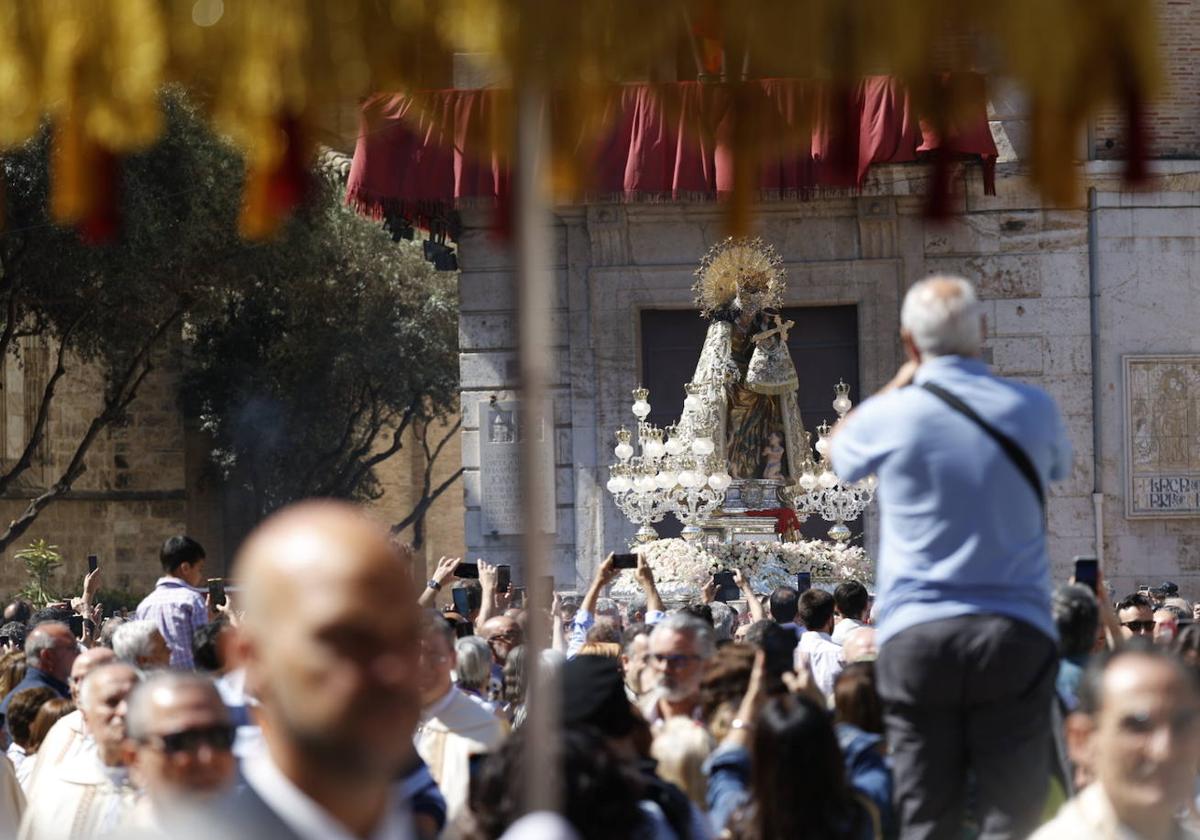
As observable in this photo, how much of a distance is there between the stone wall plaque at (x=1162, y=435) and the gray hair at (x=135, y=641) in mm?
15297

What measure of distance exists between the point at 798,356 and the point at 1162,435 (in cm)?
394

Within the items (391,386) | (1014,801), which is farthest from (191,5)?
(391,386)

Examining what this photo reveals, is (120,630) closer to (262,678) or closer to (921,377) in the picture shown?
(921,377)

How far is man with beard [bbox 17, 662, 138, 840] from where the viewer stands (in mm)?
5445

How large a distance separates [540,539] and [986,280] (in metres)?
18.6

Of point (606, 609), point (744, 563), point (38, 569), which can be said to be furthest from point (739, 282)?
point (38, 569)

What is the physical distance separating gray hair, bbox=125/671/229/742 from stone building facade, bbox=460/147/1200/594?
17.0 meters

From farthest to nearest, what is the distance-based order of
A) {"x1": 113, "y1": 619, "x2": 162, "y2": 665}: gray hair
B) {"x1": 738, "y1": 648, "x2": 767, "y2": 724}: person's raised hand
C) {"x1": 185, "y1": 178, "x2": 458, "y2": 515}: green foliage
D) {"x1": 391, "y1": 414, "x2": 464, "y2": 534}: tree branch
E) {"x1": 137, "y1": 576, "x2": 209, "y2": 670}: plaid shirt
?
{"x1": 391, "y1": 414, "x2": 464, "y2": 534}: tree branch → {"x1": 185, "y1": 178, "x2": 458, "y2": 515}: green foliage → {"x1": 137, "y1": 576, "x2": 209, "y2": 670}: plaid shirt → {"x1": 113, "y1": 619, "x2": 162, "y2": 665}: gray hair → {"x1": 738, "y1": 648, "x2": 767, "y2": 724}: person's raised hand

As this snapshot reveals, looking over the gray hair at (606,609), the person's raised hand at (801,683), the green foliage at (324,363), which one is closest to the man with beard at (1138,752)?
the person's raised hand at (801,683)

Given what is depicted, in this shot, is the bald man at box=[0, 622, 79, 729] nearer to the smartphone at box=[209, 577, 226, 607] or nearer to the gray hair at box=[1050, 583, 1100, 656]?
the smartphone at box=[209, 577, 226, 607]

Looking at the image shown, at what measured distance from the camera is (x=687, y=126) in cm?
489

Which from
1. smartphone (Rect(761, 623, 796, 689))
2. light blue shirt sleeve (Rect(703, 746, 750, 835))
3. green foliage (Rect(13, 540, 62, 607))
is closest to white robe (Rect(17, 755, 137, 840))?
light blue shirt sleeve (Rect(703, 746, 750, 835))

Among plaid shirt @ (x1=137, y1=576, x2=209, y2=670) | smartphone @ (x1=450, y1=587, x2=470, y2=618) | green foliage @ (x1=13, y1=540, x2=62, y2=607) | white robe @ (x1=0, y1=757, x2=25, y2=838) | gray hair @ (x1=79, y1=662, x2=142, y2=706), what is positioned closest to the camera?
gray hair @ (x1=79, y1=662, x2=142, y2=706)

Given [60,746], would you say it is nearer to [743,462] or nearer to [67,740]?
[67,740]
